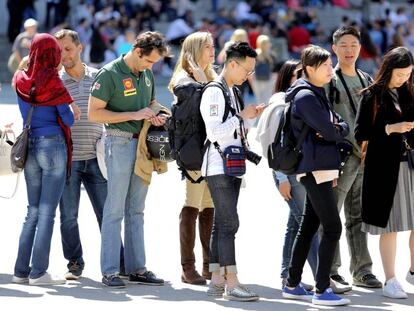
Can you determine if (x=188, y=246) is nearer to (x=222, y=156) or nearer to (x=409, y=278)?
(x=222, y=156)

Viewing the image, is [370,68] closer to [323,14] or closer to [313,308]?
[323,14]

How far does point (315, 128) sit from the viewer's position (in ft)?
24.7

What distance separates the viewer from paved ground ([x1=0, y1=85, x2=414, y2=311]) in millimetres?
7824

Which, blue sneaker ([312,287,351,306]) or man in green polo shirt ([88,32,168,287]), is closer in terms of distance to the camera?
blue sneaker ([312,287,351,306])

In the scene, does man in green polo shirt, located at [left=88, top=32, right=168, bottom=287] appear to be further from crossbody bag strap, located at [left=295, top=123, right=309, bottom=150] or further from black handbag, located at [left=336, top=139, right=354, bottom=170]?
black handbag, located at [left=336, top=139, right=354, bottom=170]

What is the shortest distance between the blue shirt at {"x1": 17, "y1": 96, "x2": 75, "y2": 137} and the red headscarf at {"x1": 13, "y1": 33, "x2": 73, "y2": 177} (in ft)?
0.19

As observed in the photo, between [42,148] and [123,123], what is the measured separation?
582 mm

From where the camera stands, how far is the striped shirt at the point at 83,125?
8.63 metres

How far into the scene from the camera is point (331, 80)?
841cm

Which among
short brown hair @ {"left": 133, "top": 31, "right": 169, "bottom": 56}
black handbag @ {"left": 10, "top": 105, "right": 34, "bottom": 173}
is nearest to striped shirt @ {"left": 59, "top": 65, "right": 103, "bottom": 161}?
black handbag @ {"left": 10, "top": 105, "right": 34, "bottom": 173}

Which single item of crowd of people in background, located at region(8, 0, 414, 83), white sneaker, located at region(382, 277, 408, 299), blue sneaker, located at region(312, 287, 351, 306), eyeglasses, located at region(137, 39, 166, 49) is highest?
crowd of people in background, located at region(8, 0, 414, 83)

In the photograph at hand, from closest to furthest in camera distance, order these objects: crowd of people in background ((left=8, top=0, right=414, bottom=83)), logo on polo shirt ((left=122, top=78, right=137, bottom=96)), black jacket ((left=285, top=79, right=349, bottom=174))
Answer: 1. black jacket ((left=285, top=79, right=349, bottom=174))
2. logo on polo shirt ((left=122, top=78, right=137, bottom=96))
3. crowd of people in background ((left=8, top=0, right=414, bottom=83))

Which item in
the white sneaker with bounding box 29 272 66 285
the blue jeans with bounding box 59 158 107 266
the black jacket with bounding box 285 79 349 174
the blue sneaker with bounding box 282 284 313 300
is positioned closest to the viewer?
the black jacket with bounding box 285 79 349 174

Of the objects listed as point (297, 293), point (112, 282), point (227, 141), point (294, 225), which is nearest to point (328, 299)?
point (297, 293)
